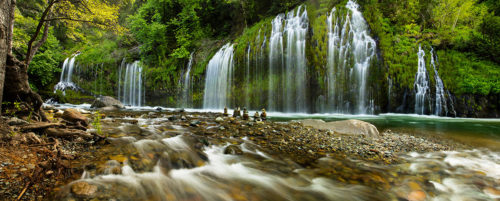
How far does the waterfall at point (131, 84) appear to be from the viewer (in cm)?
1675

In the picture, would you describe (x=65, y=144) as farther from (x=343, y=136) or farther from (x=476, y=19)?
(x=476, y=19)

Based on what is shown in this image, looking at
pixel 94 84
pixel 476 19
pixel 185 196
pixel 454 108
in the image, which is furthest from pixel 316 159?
pixel 94 84

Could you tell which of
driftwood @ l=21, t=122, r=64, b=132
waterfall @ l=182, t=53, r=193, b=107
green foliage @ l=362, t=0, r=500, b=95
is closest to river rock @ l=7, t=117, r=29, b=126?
driftwood @ l=21, t=122, r=64, b=132

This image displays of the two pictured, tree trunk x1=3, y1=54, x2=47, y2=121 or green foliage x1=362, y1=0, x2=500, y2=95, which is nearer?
tree trunk x1=3, y1=54, x2=47, y2=121

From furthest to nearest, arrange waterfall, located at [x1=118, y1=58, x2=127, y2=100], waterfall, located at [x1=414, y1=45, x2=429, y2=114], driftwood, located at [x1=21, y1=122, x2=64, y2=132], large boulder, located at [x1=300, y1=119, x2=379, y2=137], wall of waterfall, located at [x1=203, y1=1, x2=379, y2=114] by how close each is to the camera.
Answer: waterfall, located at [x1=118, y1=58, x2=127, y2=100] → wall of waterfall, located at [x1=203, y1=1, x2=379, y2=114] → waterfall, located at [x1=414, y1=45, x2=429, y2=114] → large boulder, located at [x1=300, y1=119, x2=379, y2=137] → driftwood, located at [x1=21, y1=122, x2=64, y2=132]

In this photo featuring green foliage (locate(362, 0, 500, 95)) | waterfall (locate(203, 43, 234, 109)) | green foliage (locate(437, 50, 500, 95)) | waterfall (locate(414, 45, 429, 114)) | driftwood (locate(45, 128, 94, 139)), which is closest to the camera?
driftwood (locate(45, 128, 94, 139))

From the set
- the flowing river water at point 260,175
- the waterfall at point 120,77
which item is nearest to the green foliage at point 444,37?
the flowing river water at point 260,175

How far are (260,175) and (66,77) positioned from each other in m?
23.5

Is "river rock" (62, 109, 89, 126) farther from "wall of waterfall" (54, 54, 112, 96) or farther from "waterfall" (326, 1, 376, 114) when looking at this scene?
"wall of waterfall" (54, 54, 112, 96)

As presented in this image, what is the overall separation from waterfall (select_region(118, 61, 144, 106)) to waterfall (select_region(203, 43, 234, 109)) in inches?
271

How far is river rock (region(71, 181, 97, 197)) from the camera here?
180 centimetres

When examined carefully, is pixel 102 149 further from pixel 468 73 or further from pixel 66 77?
pixel 66 77

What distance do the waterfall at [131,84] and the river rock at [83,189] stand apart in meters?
16.7

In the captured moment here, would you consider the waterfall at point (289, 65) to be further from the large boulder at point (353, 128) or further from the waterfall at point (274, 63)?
the large boulder at point (353, 128)
